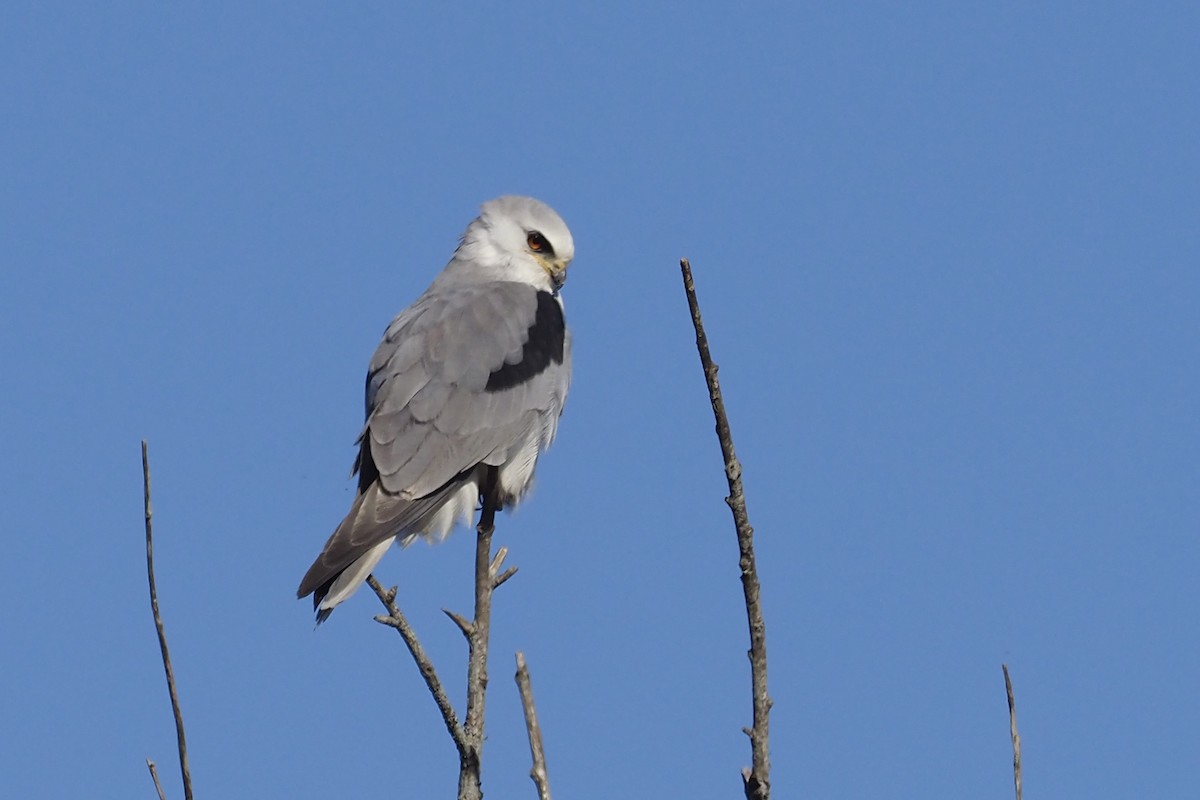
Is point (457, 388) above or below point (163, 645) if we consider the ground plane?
above

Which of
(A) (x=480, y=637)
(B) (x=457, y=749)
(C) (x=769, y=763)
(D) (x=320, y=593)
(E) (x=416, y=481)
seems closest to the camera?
(C) (x=769, y=763)

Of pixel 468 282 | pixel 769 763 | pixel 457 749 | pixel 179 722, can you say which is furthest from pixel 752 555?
pixel 468 282

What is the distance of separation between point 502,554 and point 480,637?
1.26 ft

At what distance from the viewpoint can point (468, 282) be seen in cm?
595

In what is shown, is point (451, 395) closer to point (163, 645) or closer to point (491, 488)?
point (491, 488)

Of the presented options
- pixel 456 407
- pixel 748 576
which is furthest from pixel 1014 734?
pixel 456 407

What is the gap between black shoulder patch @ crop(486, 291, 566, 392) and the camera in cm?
540

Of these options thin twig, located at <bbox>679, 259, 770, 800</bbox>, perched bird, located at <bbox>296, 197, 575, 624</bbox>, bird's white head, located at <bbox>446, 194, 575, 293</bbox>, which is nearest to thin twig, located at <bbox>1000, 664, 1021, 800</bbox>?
thin twig, located at <bbox>679, 259, 770, 800</bbox>

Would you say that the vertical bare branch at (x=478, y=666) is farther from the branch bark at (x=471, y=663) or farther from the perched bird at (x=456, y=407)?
the perched bird at (x=456, y=407)

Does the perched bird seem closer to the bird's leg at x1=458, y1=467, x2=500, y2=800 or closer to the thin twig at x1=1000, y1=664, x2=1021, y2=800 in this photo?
the bird's leg at x1=458, y1=467, x2=500, y2=800

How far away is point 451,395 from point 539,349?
436mm

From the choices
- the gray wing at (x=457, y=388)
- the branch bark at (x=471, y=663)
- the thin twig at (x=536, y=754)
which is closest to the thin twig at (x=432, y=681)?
the branch bark at (x=471, y=663)

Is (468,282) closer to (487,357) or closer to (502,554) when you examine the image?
(487,357)

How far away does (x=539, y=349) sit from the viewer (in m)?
5.55
